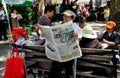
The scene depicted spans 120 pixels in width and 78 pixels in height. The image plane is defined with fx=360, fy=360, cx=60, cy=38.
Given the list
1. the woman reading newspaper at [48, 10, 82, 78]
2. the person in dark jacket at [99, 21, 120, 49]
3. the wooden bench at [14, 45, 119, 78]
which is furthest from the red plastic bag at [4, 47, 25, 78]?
the person in dark jacket at [99, 21, 120, 49]

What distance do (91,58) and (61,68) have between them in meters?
0.50

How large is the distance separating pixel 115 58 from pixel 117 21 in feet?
12.4

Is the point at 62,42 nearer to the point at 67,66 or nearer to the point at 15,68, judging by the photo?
the point at 67,66

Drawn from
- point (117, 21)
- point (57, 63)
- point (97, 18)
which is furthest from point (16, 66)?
point (97, 18)

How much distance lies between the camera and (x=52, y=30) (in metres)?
5.33

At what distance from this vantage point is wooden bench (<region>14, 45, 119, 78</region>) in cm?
546

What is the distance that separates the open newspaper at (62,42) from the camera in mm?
5320

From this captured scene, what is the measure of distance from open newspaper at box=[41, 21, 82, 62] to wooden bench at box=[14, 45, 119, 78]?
0.21m

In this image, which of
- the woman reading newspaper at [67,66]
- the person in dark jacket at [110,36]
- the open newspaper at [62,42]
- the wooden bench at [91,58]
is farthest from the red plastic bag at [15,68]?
the person in dark jacket at [110,36]

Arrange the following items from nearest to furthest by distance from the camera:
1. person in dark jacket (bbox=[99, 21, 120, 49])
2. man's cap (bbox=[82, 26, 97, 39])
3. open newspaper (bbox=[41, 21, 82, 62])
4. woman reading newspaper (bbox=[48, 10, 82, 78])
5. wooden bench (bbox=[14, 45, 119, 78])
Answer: open newspaper (bbox=[41, 21, 82, 62])
wooden bench (bbox=[14, 45, 119, 78])
woman reading newspaper (bbox=[48, 10, 82, 78])
man's cap (bbox=[82, 26, 97, 39])
person in dark jacket (bbox=[99, 21, 120, 49])

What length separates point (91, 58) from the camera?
561cm

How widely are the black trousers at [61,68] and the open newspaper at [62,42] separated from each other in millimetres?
149

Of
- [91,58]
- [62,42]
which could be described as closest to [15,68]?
[62,42]

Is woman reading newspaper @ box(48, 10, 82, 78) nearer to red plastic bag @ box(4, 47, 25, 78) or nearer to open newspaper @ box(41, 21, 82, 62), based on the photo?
open newspaper @ box(41, 21, 82, 62)
